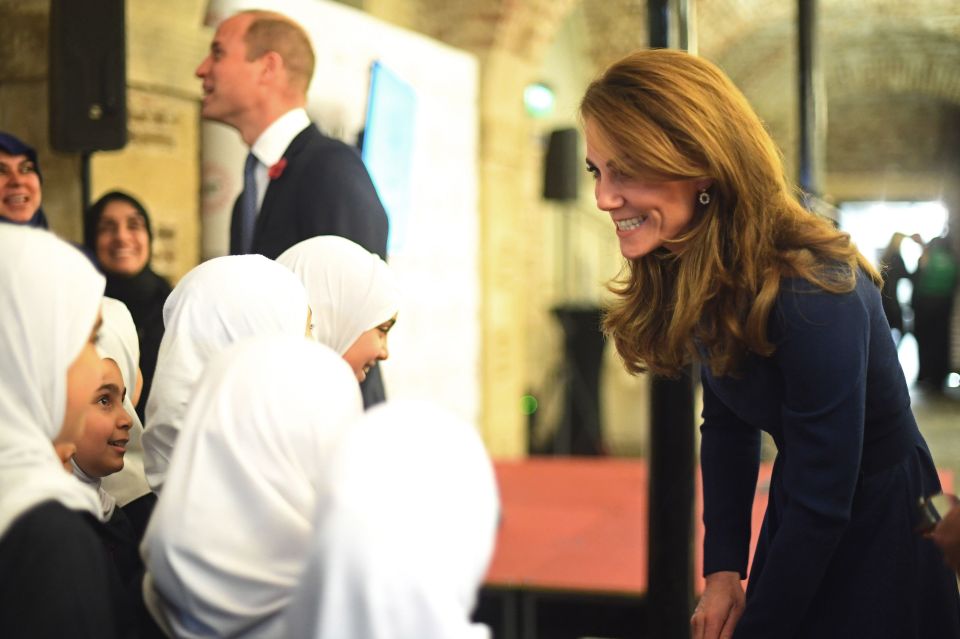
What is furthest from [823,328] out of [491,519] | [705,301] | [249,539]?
[249,539]

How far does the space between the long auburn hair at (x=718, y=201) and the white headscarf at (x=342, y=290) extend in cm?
46

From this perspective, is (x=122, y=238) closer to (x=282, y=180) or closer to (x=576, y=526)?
(x=282, y=180)

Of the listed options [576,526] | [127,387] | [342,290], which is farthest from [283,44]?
[576,526]

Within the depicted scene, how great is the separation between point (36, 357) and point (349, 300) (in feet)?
2.27

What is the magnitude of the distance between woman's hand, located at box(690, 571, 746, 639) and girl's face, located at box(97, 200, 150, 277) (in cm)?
172

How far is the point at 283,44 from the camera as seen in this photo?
2.36 meters

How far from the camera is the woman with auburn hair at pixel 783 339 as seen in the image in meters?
1.56

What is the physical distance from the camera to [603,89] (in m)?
1.65

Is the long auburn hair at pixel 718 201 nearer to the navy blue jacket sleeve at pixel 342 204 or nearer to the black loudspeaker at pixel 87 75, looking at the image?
the navy blue jacket sleeve at pixel 342 204

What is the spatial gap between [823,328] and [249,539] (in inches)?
33.1

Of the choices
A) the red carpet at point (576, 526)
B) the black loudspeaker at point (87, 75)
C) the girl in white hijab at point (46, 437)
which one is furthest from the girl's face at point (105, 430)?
the black loudspeaker at point (87, 75)

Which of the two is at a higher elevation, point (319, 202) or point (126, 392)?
point (319, 202)

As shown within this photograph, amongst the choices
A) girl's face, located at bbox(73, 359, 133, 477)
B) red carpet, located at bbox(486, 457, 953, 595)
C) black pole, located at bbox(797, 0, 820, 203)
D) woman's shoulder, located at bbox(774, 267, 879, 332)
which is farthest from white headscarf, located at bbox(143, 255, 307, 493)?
black pole, located at bbox(797, 0, 820, 203)

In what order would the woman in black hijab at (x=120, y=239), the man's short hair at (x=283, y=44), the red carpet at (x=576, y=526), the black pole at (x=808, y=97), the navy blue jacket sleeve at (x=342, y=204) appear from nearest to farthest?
1. the navy blue jacket sleeve at (x=342, y=204)
2. the man's short hair at (x=283, y=44)
3. the woman in black hijab at (x=120, y=239)
4. the red carpet at (x=576, y=526)
5. the black pole at (x=808, y=97)
